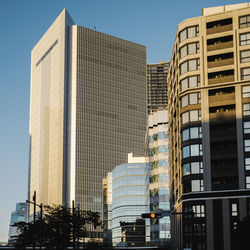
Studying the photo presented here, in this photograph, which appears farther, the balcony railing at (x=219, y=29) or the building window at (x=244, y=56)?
the balcony railing at (x=219, y=29)

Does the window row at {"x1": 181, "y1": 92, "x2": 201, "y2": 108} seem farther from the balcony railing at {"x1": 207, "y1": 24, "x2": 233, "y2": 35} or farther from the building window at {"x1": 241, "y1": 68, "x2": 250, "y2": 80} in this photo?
the balcony railing at {"x1": 207, "y1": 24, "x2": 233, "y2": 35}

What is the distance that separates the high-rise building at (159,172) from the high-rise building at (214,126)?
36848 millimetres

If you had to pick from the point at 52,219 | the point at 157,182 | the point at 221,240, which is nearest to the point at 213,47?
the point at 221,240

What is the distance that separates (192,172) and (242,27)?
2862cm

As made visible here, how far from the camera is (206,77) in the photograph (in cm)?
9906

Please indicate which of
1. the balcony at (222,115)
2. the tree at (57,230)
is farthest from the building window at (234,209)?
the tree at (57,230)

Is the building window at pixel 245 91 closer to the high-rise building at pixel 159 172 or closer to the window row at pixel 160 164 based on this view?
the high-rise building at pixel 159 172

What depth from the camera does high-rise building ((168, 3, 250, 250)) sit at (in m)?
91.5

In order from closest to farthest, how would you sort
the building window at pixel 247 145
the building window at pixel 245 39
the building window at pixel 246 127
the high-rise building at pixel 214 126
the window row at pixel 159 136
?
1. the high-rise building at pixel 214 126
2. the building window at pixel 247 145
3. the building window at pixel 246 127
4. the building window at pixel 245 39
5. the window row at pixel 159 136

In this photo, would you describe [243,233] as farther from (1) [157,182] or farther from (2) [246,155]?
(1) [157,182]

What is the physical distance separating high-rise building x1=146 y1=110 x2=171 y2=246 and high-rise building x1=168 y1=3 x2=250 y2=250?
36.8m

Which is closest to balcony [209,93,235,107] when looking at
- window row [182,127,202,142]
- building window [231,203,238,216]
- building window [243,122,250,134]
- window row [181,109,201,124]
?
window row [181,109,201,124]

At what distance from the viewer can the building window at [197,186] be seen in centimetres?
9457

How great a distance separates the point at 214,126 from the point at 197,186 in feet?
38.7
